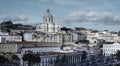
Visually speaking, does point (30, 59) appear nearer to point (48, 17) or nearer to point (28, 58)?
point (28, 58)

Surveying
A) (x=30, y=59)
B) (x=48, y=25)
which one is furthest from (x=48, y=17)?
(x=30, y=59)

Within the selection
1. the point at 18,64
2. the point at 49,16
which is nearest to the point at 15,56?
the point at 18,64

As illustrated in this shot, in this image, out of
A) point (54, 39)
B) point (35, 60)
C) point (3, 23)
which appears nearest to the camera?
point (35, 60)

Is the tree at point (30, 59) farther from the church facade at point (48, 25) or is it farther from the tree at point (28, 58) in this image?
the church facade at point (48, 25)

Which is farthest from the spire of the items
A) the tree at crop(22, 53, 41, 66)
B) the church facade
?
the tree at crop(22, 53, 41, 66)

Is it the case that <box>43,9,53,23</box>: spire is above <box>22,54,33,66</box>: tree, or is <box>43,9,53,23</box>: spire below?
above

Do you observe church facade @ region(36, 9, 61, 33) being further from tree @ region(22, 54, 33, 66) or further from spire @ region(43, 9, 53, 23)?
tree @ region(22, 54, 33, 66)

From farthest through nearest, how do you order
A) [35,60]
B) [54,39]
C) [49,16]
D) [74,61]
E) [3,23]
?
[3,23] < [49,16] < [54,39] < [74,61] < [35,60]

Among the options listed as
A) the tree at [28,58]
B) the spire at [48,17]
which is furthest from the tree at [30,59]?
the spire at [48,17]

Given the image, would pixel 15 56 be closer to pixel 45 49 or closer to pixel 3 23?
pixel 45 49

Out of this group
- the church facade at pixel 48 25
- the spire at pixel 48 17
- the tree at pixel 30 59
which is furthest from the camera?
the church facade at pixel 48 25

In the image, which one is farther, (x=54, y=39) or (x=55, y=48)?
(x=54, y=39)
